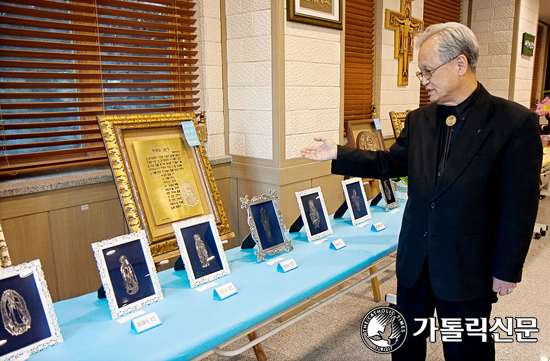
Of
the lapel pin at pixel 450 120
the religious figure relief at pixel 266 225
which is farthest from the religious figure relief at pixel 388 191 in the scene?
the lapel pin at pixel 450 120

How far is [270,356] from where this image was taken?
232cm

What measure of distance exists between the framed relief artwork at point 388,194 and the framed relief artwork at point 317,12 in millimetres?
1147

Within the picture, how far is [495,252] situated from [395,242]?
0.69 meters

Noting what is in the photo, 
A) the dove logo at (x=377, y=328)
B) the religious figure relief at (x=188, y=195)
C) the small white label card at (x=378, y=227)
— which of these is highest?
the religious figure relief at (x=188, y=195)

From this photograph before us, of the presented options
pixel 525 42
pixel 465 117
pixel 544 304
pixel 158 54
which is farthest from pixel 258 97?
pixel 525 42

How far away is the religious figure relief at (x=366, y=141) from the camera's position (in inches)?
130

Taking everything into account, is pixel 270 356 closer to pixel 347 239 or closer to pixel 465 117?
pixel 347 239

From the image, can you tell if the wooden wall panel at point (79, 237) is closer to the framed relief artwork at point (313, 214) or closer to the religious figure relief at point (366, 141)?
the framed relief artwork at point (313, 214)

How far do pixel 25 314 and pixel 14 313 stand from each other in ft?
0.09

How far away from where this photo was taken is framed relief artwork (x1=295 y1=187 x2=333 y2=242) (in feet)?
6.78

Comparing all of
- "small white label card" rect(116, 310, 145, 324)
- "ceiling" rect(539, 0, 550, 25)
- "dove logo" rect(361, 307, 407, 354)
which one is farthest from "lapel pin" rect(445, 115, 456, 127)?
"ceiling" rect(539, 0, 550, 25)

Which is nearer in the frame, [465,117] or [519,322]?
[465,117]

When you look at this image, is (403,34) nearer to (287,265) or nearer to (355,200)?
(355,200)

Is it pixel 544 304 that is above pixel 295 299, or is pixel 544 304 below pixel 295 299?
below
